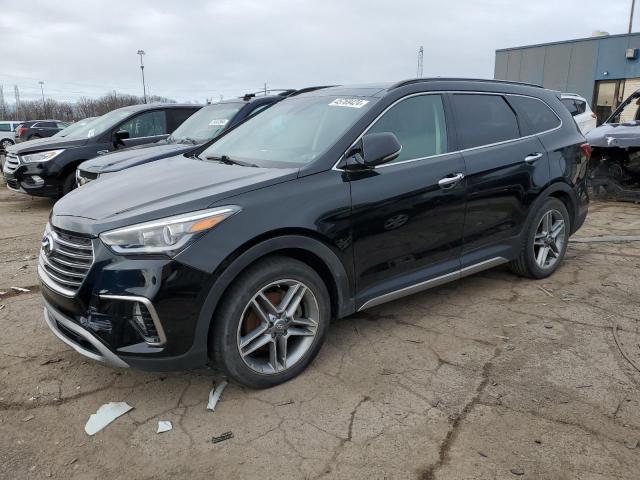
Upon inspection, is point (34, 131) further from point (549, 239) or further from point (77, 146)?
point (549, 239)

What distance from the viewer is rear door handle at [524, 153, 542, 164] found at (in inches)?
167

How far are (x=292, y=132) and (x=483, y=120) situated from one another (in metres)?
1.57

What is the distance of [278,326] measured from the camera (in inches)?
115

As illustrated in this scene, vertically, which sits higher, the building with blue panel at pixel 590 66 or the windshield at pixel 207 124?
the building with blue panel at pixel 590 66

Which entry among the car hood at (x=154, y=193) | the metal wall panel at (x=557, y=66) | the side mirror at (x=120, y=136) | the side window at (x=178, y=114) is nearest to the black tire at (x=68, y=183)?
the side mirror at (x=120, y=136)

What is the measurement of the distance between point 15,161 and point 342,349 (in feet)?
24.3

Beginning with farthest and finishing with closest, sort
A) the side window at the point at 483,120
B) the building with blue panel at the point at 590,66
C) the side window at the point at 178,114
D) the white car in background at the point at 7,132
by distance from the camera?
the white car in background at the point at 7,132 → the building with blue panel at the point at 590,66 → the side window at the point at 178,114 → the side window at the point at 483,120

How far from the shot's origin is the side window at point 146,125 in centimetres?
867

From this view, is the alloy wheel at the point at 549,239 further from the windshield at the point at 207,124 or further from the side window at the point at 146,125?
the side window at the point at 146,125

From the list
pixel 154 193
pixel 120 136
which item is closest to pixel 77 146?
pixel 120 136

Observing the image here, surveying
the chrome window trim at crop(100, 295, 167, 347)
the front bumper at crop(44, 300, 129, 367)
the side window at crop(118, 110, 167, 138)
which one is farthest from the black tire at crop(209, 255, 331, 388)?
the side window at crop(118, 110, 167, 138)

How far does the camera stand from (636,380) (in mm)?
3023

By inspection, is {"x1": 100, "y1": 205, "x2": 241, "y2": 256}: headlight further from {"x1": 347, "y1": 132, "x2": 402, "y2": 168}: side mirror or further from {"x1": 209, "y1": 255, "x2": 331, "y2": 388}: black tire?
{"x1": 347, "y1": 132, "x2": 402, "y2": 168}: side mirror

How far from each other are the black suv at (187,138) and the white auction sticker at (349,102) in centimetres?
215
